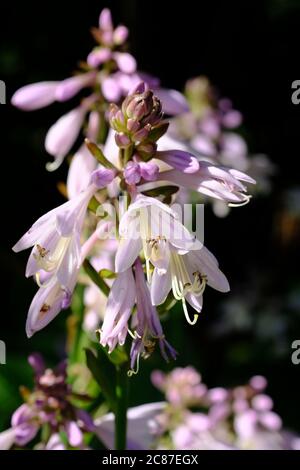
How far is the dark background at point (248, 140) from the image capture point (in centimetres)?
361

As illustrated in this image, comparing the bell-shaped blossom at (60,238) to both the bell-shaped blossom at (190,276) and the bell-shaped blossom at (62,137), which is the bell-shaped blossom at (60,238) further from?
the bell-shaped blossom at (62,137)

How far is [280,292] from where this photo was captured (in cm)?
403

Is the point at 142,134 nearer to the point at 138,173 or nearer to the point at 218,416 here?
the point at 138,173

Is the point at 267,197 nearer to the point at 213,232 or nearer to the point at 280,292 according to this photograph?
the point at 213,232

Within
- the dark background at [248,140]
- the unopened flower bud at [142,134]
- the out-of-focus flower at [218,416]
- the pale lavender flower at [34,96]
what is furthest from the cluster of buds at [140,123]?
the dark background at [248,140]

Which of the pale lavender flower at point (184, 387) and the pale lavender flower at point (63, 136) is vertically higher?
the pale lavender flower at point (63, 136)

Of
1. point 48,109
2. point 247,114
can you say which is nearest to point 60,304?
point 48,109

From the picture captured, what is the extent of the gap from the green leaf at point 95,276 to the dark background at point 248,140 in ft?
4.86

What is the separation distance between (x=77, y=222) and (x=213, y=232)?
3.12m

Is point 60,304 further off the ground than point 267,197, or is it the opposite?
point 60,304

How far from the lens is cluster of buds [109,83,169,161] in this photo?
1.38 m

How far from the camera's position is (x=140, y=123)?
1.38 m

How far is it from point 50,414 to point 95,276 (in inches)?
13.9

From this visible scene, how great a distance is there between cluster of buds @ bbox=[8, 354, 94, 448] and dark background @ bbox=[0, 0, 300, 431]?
4.10 feet
